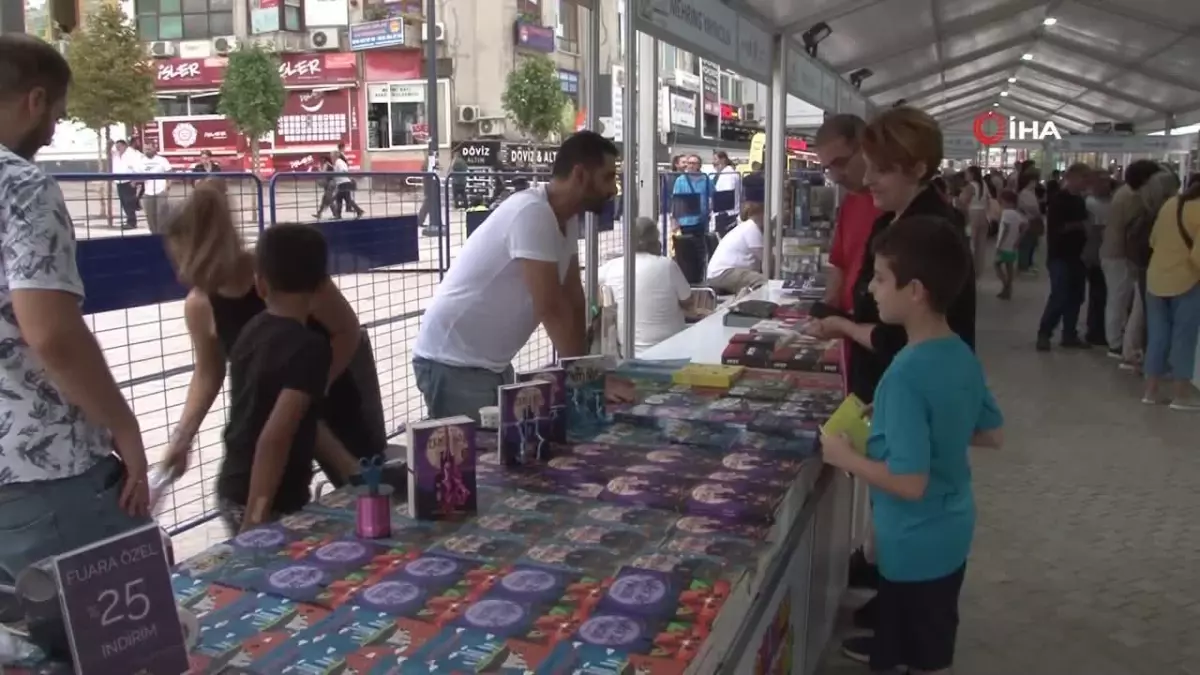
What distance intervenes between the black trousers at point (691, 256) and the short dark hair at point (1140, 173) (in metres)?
3.78

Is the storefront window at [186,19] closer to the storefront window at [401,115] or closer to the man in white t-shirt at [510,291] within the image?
the storefront window at [401,115]

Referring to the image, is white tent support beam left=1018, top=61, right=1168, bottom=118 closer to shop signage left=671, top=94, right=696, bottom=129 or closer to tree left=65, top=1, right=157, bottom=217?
shop signage left=671, top=94, right=696, bottom=129

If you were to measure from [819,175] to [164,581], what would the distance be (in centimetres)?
1026

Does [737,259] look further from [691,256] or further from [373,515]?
[373,515]

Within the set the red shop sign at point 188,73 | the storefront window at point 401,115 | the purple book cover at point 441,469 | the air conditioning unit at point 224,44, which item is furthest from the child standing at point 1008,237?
the red shop sign at point 188,73

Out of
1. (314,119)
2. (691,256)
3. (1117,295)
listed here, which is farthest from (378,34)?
(1117,295)

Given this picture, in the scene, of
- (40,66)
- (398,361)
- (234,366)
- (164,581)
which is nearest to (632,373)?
(234,366)

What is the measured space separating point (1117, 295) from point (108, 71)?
18798 millimetres

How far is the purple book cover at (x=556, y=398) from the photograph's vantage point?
241 centimetres

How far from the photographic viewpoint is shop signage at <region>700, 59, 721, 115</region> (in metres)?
35.0

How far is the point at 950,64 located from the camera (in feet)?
42.9

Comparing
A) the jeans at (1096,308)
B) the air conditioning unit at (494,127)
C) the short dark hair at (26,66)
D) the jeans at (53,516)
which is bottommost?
the jeans at (1096,308)

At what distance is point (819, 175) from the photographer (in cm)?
1092

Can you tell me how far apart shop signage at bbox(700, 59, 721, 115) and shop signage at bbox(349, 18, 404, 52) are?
1025 centimetres
